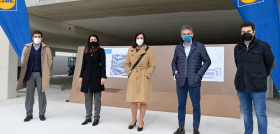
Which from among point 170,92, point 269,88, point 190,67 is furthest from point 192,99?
point 269,88

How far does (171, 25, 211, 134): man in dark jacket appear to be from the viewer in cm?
261

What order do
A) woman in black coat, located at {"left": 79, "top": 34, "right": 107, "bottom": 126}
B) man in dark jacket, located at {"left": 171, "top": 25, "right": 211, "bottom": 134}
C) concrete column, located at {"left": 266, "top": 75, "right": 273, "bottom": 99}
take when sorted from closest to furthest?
man in dark jacket, located at {"left": 171, "top": 25, "right": 211, "bottom": 134}, woman in black coat, located at {"left": 79, "top": 34, "right": 107, "bottom": 126}, concrete column, located at {"left": 266, "top": 75, "right": 273, "bottom": 99}

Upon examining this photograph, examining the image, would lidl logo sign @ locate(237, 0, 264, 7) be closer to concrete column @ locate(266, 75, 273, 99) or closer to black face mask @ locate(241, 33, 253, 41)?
black face mask @ locate(241, 33, 253, 41)

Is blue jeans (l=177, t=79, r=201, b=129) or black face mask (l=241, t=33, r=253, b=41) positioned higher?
black face mask (l=241, t=33, r=253, b=41)

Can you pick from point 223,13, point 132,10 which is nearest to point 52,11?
point 132,10

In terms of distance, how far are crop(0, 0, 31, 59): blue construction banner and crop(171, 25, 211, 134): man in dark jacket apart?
3745mm

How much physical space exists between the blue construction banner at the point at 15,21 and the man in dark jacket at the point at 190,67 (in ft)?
12.3

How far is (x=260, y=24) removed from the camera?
3.31 m

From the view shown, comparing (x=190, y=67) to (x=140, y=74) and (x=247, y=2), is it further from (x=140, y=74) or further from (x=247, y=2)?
(x=247, y=2)

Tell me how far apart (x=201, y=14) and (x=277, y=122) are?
3995 mm

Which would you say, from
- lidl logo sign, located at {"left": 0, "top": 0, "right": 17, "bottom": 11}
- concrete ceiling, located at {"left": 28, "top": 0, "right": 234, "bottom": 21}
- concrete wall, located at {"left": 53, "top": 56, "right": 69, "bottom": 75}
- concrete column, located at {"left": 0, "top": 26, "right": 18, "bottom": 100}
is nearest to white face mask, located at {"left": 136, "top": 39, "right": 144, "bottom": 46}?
concrete ceiling, located at {"left": 28, "top": 0, "right": 234, "bottom": 21}

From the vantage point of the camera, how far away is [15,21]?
4617mm

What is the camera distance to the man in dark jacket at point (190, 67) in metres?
2.61

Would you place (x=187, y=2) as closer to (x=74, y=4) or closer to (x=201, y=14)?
(x=201, y=14)
